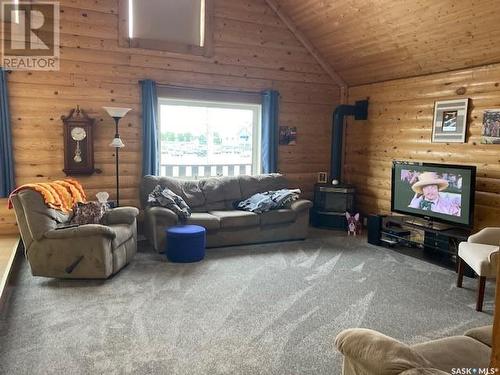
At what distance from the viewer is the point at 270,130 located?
626 cm

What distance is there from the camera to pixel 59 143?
512 centimetres

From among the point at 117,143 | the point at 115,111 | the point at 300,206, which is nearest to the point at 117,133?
the point at 117,143

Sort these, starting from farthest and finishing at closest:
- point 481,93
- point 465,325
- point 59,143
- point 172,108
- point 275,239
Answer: point 172,108 < point 275,239 < point 59,143 < point 481,93 < point 465,325

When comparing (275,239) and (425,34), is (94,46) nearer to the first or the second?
(275,239)

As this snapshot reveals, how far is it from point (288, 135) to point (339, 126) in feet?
2.75

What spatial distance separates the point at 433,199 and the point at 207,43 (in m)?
3.69

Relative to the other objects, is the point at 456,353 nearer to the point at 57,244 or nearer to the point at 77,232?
the point at 77,232

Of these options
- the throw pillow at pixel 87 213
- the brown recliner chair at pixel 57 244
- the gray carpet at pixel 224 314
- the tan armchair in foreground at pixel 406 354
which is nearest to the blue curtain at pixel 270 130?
the gray carpet at pixel 224 314

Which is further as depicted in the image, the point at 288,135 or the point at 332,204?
the point at 288,135

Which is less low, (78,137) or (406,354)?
(78,137)

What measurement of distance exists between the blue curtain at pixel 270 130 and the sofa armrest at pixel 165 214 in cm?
202

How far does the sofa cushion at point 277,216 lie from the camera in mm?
5344

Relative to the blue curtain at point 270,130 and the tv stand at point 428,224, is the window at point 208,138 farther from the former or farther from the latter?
the tv stand at point 428,224

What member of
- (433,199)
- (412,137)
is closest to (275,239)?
(433,199)
